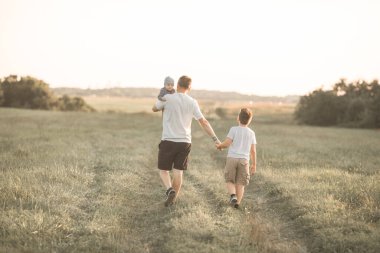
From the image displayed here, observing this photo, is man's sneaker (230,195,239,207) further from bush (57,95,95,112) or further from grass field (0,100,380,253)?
bush (57,95,95,112)

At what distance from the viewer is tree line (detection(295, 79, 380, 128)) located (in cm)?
5859

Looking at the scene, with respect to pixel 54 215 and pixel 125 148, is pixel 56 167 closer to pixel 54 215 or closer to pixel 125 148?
pixel 54 215

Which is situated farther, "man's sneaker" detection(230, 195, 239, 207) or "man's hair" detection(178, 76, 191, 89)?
"man's sneaker" detection(230, 195, 239, 207)

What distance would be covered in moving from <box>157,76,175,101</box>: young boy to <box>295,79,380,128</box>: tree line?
175 ft

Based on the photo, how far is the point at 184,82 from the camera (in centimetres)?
889

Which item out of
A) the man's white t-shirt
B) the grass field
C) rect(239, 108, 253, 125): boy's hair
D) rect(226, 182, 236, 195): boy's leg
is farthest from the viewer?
rect(226, 182, 236, 195): boy's leg

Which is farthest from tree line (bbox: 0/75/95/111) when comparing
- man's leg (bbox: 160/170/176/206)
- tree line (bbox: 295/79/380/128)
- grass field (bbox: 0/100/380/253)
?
man's leg (bbox: 160/170/176/206)


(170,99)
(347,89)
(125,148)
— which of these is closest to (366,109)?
(347,89)

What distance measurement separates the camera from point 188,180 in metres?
12.7

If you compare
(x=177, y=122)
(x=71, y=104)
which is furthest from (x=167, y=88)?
(x=71, y=104)

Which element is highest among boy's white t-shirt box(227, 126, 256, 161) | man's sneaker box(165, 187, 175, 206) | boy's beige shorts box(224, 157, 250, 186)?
boy's white t-shirt box(227, 126, 256, 161)

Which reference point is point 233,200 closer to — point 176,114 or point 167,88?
point 176,114

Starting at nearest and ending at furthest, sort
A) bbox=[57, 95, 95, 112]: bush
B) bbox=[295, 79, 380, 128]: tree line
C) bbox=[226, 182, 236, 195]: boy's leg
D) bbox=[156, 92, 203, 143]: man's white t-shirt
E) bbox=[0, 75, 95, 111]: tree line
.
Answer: bbox=[156, 92, 203, 143]: man's white t-shirt < bbox=[226, 182, 236, 195]: boy's leg < bbox=[295, 79, 380, 128]: tree line < bbox=[0, 75, 95, 111]: tree line < bbox=[57, 95, 95, 112]: bush

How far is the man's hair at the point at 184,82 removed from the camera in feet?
29.1
